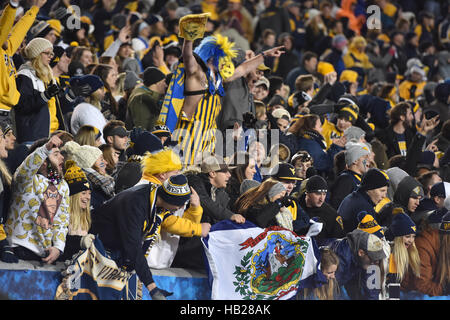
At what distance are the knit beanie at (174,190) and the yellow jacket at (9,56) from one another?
90.3 inches

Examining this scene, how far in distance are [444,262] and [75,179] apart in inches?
148

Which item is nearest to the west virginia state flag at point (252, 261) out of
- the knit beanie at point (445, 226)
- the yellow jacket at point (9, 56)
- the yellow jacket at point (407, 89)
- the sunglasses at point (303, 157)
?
the knit beanie at point (445, 226)

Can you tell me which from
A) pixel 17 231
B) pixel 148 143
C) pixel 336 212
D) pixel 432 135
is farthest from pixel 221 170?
pixel 432 135

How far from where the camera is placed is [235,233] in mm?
7426

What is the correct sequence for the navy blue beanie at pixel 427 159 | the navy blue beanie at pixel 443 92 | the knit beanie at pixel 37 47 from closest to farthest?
1. the knit beanie at pixel 37 47
2. the navy blue beanie at pixel 427 159
3. the navy blue beanie at pixel 443 92

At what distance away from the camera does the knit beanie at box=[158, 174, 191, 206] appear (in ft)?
22.1

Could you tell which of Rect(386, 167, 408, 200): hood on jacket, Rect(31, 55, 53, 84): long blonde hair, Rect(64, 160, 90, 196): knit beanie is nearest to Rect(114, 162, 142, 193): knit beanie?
Rect(64, 160, 90, 196): knit beanie

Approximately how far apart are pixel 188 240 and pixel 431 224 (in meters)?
2.72

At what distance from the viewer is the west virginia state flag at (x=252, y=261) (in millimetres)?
7344

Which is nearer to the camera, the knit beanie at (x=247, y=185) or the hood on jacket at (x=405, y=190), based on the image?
the knit beanie at (x=247, y=185)

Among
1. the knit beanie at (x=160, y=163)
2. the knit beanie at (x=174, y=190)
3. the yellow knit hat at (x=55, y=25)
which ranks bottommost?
the knit beanie at (x=174, y=190)

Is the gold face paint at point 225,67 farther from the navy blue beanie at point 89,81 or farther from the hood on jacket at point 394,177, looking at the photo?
the hood on jacket at point 394,177

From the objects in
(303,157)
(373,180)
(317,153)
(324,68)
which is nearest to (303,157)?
(303,157)

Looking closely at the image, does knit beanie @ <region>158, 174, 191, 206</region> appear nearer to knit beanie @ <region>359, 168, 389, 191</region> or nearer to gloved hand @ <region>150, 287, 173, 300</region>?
gloved hand @ <region>150, 287, 173, 300</region>
